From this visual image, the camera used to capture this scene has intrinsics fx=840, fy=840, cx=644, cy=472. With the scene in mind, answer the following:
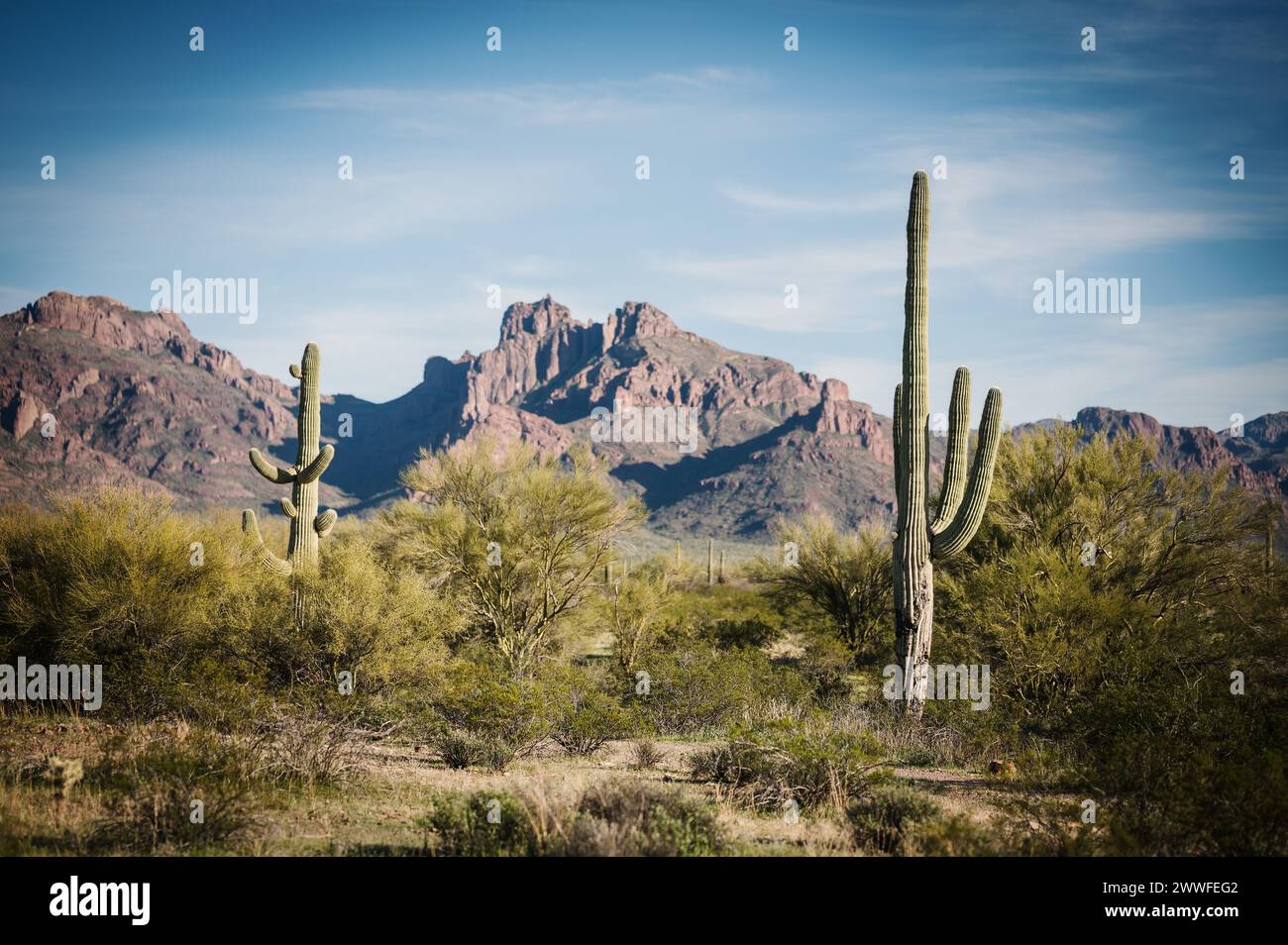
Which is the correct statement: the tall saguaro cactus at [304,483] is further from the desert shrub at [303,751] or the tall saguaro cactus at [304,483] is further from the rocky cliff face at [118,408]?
the rocky cliff face at [118,408]

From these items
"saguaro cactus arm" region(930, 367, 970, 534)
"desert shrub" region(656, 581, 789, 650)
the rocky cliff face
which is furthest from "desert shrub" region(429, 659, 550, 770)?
the rocky cliff face

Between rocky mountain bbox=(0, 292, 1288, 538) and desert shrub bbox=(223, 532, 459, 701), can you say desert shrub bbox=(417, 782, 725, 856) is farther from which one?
rocky mountain bbox=(0, 292, 1288, 538)

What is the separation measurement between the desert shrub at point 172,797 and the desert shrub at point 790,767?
4.57 meters

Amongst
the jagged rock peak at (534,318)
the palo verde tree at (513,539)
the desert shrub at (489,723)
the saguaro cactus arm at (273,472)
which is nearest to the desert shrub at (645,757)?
the desert shrub at (489,723)

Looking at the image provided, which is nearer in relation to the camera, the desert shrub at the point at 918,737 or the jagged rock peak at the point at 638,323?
the desert shrub at the point at 918,737

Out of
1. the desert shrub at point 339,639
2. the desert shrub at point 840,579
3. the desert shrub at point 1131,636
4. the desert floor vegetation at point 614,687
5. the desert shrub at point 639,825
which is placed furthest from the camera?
the desert shrub at point 840,579

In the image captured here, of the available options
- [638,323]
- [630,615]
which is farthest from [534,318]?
[630,615]

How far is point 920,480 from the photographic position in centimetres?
1295

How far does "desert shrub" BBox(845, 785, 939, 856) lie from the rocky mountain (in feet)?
152

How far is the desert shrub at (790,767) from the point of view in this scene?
27.2 ft
